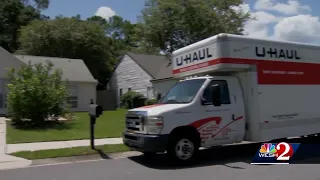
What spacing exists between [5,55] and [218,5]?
17.2 metres

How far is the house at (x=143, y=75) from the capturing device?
32.3 meters

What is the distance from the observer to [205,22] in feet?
96.6

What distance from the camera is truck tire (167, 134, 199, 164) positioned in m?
9.00

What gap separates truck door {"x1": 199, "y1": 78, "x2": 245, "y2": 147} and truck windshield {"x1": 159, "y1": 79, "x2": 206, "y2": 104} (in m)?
0.28

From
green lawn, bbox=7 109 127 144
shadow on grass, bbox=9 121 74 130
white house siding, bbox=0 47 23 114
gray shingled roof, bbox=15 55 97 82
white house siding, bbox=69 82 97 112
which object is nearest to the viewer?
green lawn, bbox=7 109 127 144

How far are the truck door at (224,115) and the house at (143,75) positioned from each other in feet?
66.6

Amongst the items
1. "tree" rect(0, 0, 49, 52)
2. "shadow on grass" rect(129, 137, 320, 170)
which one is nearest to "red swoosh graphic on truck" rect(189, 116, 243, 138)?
"shadow on grass" rect(129, 137, 320, 170)

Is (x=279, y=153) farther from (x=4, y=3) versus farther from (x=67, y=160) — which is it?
(x=4, y=3)

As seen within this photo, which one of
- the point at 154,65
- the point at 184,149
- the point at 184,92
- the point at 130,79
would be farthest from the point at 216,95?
the point at 130,79

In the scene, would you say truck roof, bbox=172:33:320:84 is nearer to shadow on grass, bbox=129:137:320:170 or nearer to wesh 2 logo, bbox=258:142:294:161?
wesh 2 logo, bbox=258:142:294:161

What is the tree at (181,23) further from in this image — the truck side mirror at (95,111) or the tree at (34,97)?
the truck side mirror at (95,111)

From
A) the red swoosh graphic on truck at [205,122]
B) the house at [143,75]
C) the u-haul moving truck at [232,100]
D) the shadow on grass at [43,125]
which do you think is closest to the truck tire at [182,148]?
the u-haul moving truck at [232,100]
